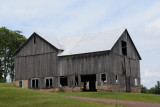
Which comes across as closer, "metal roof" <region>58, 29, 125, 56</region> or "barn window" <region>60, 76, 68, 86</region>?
"metal roof" <region>58, 29, 125, 56</region>

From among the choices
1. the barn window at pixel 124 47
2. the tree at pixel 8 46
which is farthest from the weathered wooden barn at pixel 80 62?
the tree at pixel 8 46

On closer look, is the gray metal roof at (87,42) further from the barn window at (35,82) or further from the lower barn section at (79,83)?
the barn window at (35,82)

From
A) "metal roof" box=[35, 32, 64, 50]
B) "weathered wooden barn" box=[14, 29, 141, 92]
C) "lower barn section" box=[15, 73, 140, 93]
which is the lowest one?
"lower barn section" box=[15, 73, 140, 93]

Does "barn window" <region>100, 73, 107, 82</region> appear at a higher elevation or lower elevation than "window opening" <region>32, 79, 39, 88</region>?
higher

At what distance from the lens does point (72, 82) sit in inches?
2079

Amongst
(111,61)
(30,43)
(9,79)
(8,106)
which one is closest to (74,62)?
(111,61)

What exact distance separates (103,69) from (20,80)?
1820cm

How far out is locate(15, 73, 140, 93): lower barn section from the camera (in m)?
49.6

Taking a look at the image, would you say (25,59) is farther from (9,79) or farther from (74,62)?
(9,79)

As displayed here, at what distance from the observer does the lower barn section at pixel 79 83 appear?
49.6 meters

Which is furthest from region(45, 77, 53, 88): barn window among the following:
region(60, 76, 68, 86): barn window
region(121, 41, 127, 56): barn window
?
region(121, 41, 127, 56): barn window

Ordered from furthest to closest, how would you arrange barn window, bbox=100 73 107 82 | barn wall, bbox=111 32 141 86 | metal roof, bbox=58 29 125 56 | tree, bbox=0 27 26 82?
tree, bbox=0 27 26 82
barn wall, bbox=111 32 141 86
metal roof, bbox=58 29 125 56
barn window, bbox=100 73 107 82

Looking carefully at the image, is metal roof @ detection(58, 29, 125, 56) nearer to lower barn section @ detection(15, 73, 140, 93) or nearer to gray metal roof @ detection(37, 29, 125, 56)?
gray metal roof @ detection(37, 29, 125, 56)

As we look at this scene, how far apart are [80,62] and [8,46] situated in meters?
38.2
